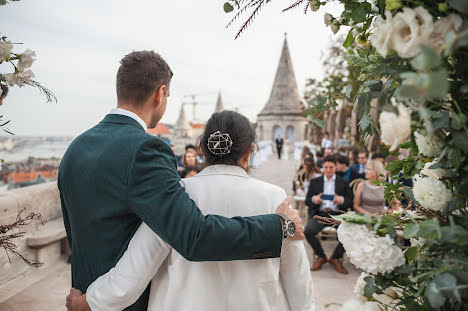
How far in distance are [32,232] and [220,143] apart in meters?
3.34

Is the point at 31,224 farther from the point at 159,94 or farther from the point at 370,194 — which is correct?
the point at 370,194

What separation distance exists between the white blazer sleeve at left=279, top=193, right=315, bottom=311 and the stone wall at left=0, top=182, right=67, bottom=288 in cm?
264

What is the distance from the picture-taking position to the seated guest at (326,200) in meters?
4.83

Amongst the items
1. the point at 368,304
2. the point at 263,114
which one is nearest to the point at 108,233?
the point at 368,304

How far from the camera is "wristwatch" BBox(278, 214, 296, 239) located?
1.44m

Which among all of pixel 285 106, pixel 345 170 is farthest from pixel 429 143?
pixel 285 106

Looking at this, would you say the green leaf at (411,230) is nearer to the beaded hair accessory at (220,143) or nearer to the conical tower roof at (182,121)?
the beaded hair accessory at (220,143)

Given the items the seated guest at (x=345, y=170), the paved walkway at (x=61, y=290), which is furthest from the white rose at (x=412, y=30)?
the seated guest at (x=345, y=170)

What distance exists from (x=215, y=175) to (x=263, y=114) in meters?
33.6

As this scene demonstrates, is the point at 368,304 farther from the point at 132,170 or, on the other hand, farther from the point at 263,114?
the point at 263,114

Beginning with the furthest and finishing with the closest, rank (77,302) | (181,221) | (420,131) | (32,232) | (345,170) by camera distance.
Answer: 1. (345,170)
2. (32,232)
3. (77,302)
4. (181,221)
5. (420,131)

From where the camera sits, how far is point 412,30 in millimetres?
697

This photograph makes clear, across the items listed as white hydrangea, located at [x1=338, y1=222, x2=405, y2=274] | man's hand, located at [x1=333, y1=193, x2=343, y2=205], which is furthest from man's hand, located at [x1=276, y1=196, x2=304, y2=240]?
man's hand, located at [x1=333, y1=193, x2=343, y2=205]

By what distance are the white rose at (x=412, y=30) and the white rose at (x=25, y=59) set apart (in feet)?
5.11
